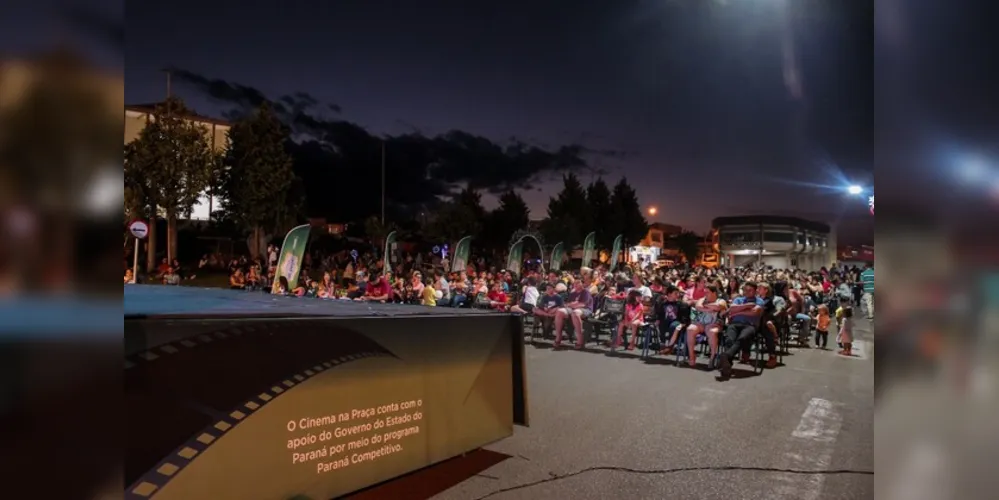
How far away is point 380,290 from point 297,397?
10753 millimetres

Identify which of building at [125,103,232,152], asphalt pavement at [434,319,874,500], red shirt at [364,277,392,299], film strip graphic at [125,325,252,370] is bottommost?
asphalt pavement at [434,319,874,500]

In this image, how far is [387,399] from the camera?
12.0 ft

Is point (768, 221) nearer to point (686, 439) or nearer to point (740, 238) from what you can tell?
point (740, 238)

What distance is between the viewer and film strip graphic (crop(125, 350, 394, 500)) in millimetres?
2475

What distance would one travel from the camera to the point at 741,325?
9.12m

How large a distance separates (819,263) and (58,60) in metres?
73.2

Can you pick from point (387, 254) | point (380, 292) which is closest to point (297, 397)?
point (380, 292)

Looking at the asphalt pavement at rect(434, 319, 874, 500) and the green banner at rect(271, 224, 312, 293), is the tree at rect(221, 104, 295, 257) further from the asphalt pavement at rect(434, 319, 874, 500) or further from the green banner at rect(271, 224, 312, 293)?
the asphalt pavement at rect(434, 319, 874, 500)

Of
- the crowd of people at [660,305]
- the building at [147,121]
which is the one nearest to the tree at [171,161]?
the building at [147,121]

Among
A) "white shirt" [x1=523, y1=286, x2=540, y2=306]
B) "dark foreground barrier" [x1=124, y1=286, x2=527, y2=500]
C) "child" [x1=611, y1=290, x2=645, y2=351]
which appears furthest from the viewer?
"white shirt" [x1=523, y1=286, x2=540, y2=306]

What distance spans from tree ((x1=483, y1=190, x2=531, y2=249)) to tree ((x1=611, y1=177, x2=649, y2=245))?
1026cm

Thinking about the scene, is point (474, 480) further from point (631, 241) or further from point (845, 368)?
point (631, 241)

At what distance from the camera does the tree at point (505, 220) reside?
47438mm

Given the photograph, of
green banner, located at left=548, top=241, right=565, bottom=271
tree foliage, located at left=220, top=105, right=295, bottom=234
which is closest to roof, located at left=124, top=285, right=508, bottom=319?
tree foliage, located at left=220, top=105, right=295, bottom=234
